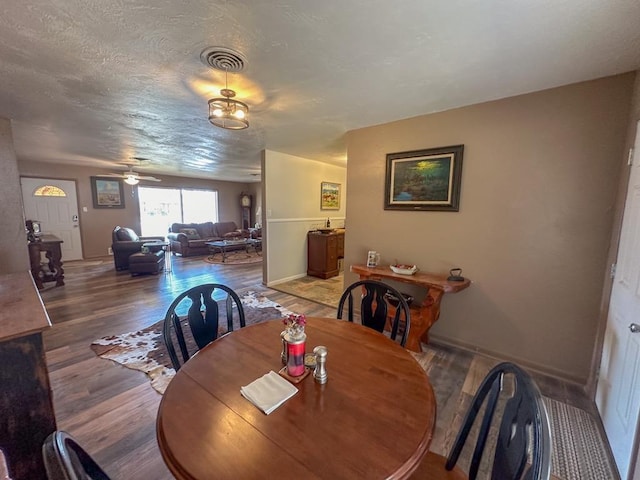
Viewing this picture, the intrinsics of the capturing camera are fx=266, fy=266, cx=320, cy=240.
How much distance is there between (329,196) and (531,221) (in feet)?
13.1

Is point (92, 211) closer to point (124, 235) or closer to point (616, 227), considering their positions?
point (124, 235)

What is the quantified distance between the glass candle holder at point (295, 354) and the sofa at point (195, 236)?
21.8ft

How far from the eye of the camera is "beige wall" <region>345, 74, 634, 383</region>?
6.57 feet

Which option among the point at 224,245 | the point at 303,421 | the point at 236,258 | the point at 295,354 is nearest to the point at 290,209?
the point at 224,245

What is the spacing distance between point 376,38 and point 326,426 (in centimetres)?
192

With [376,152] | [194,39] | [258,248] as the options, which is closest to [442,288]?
[376,152]

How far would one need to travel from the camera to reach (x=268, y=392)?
101 cm

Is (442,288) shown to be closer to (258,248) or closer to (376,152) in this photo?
(376,152)

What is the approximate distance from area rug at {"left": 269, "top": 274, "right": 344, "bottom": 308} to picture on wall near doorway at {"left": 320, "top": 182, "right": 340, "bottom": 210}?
62.8 inches

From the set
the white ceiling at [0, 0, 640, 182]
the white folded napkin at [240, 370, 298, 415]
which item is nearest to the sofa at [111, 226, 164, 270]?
the white ceiling at [0, 0, 640, 182]

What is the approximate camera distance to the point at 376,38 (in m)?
1.54

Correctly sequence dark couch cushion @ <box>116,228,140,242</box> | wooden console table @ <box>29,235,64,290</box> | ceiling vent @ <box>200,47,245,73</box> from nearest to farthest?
ceiling vent @ <box>200,47,245,73</box> < wooden console table @ <box>29,235,64,290</box> < dark couch cushion @ <box>116,228,140,242</box>

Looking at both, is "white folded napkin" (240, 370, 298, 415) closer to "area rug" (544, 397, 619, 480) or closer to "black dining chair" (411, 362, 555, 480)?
"black dining chair" (411, 362, 555, 480)

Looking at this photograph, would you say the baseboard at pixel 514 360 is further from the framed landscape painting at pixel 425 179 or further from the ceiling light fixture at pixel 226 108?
the ceiling light fixture at pixel 226 108
